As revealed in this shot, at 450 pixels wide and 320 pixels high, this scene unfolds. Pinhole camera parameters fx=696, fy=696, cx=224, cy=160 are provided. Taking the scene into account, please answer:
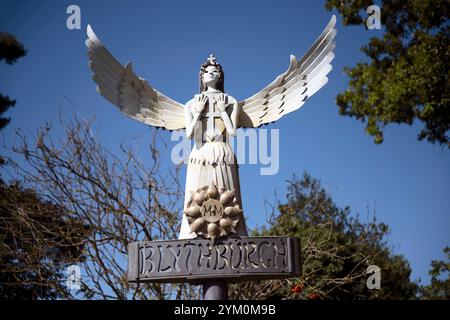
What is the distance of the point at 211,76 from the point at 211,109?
424mm

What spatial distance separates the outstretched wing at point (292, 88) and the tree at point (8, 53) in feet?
22.6

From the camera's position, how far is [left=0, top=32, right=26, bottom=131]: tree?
44.6 feet

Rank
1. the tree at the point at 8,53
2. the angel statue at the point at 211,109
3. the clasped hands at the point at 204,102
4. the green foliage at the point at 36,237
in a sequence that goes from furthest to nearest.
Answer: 1. the tree at the point at 8,53
2. the green foliage at the point at 36,237
3. the clasped hands at the point at 204,102
4. the angel statue at the point at 211,109

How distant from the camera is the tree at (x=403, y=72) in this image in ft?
37.8

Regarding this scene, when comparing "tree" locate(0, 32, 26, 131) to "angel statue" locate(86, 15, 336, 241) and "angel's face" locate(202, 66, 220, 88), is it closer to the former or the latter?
"angel statue" locate(86, 15, 336, 241)

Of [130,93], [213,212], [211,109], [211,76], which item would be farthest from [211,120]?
[213,212]

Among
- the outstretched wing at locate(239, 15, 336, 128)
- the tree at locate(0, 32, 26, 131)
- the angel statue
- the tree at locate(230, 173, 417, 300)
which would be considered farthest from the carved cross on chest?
the tree at locate(0, 32, 26, 131)

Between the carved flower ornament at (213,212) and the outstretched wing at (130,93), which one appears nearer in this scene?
the carved flower ornament at (213,212)

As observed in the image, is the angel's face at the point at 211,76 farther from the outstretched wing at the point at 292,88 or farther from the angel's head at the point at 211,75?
the outstretched wing at the point at 292,88

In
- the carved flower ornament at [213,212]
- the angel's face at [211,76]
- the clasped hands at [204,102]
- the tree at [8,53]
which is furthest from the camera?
the tree at [8,53]

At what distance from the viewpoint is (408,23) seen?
12.7 metres

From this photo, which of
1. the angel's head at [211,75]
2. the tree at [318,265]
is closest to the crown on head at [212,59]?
the angel's head at [211,75]

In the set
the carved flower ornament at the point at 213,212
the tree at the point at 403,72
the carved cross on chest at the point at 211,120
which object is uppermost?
the tree at the point at 403,72
